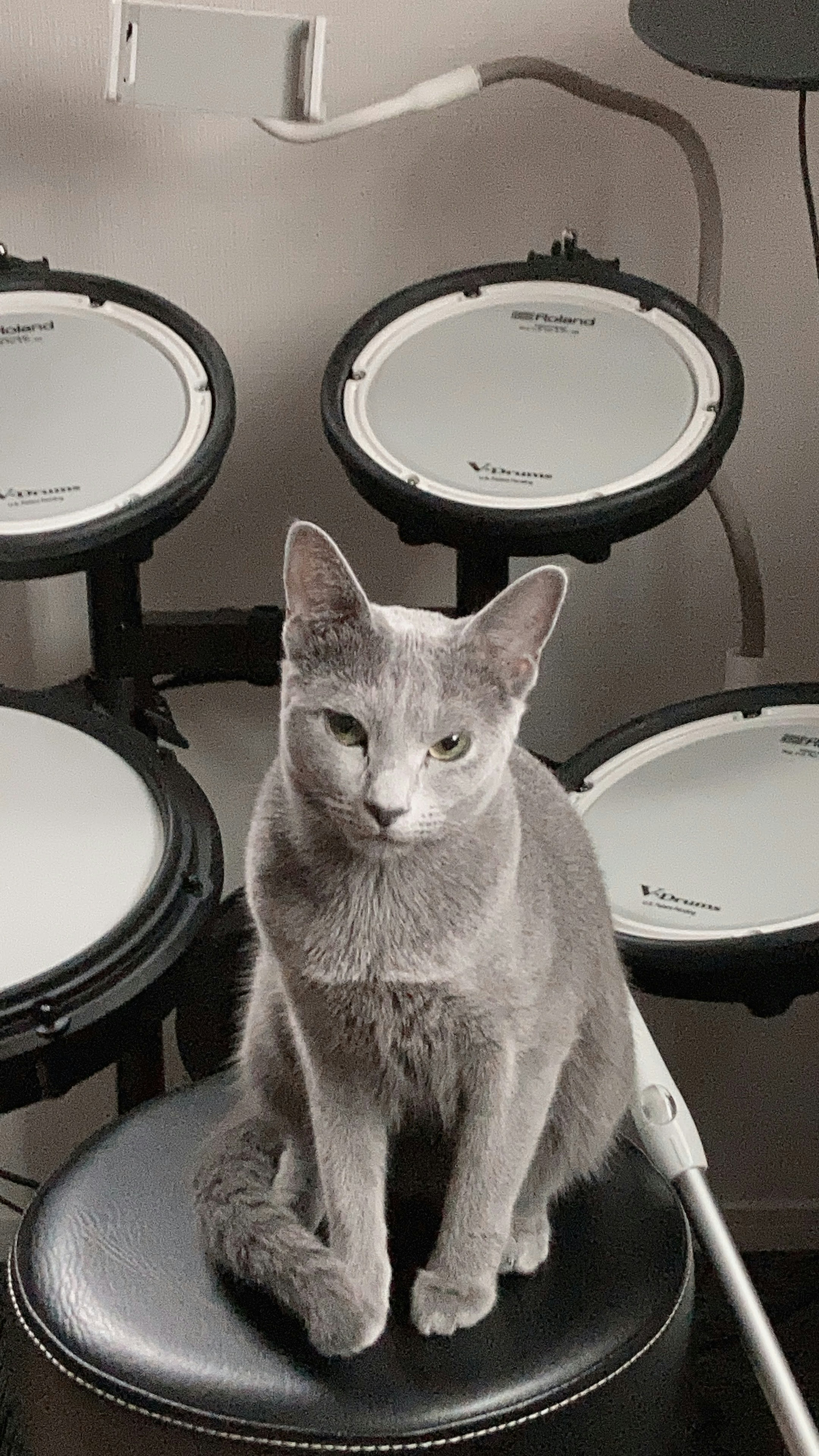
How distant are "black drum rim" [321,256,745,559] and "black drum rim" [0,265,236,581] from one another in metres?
0.08

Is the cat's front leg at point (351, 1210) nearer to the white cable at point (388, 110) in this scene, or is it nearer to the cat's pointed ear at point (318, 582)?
the cat's pointed ear at point (318, 582)

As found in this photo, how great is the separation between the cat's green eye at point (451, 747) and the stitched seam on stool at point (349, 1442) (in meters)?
0.34

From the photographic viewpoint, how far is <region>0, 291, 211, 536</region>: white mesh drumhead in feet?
3.89

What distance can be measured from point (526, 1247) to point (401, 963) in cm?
24

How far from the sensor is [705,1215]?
0.96 m

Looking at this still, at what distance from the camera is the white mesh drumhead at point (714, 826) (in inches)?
44.1

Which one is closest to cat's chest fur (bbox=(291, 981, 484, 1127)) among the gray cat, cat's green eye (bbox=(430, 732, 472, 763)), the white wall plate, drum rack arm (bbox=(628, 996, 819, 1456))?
the gray cat

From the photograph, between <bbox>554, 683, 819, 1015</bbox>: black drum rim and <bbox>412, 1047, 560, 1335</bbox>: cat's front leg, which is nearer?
<bbox>412, 1047, 560, 1335</bbox>: cat's front leg

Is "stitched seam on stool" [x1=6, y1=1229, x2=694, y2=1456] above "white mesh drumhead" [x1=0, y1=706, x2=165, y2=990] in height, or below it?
below

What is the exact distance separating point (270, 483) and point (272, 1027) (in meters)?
0.72

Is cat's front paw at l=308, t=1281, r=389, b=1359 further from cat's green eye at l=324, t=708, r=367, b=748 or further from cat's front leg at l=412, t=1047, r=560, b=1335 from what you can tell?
cat's green eye at l=324, t=708, r=367, b=748

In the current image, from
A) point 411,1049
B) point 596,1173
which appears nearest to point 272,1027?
point 411,1049

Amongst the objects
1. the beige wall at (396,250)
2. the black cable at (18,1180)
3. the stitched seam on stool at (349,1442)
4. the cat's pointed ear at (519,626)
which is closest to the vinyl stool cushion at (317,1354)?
the stitched seam on stool at (349,1442)

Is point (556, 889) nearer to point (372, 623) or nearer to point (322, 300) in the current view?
point (372, 623)
